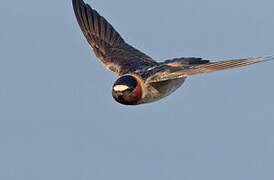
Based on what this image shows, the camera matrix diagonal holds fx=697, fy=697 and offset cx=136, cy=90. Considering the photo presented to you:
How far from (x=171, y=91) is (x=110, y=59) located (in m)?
1.86

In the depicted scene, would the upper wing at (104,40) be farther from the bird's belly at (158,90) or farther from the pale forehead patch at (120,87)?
the pale forehead patch at (120,87)

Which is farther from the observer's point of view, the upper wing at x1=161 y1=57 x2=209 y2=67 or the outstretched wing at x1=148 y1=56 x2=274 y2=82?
the upper wing at x1=161 y1=57 x2=209 y2=67

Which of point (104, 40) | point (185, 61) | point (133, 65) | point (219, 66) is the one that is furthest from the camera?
point (104, 40)

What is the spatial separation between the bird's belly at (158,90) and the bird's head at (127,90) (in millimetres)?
277

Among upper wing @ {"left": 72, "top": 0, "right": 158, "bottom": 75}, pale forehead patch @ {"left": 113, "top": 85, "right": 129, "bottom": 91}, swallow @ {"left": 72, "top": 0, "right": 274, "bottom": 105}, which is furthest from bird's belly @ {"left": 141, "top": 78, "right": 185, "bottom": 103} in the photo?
upper wing @ {"left": 72, "top": 0, "right": 158, "bottom": 75}

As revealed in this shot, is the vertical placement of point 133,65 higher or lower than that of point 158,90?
higher

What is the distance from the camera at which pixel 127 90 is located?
14.3m

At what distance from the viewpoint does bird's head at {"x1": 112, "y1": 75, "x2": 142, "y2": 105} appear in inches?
562

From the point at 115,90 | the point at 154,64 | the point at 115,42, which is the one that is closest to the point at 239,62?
the point at 115,90

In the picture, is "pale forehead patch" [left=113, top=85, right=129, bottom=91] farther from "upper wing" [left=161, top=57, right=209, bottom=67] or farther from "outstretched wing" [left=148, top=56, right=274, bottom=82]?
"upper wing" [left=161, top=57, right=209, bottom=67]

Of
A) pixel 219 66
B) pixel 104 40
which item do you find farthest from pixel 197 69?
pixel 104 40

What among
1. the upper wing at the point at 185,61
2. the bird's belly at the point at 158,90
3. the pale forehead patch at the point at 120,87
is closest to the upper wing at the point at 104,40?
the upper wing at the point at 185,61

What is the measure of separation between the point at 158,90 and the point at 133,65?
134 centimetres

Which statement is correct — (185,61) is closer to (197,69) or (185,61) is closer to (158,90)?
(158,90)
